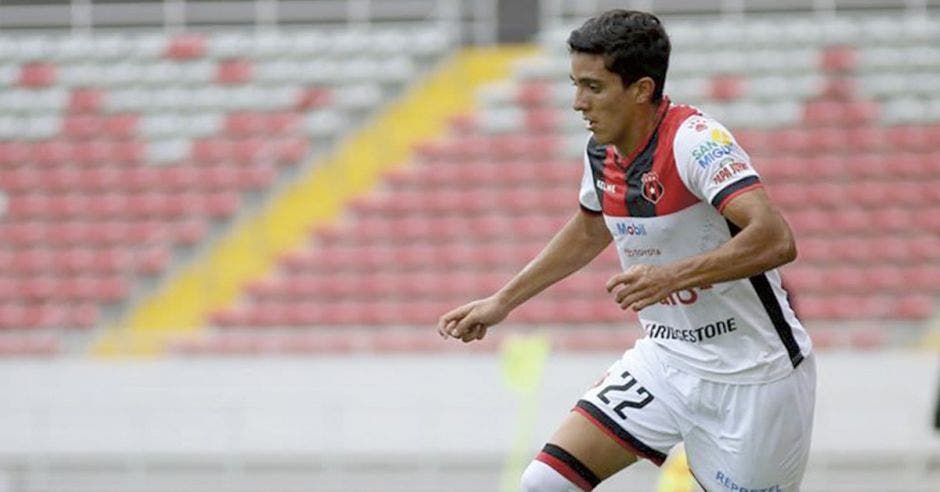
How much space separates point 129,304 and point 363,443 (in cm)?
391

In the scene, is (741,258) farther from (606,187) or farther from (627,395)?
(627,395)

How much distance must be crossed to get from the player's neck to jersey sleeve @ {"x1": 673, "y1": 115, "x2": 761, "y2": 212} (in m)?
0.12

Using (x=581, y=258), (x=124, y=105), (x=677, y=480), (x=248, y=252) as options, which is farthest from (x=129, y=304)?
(x=581, y=258)

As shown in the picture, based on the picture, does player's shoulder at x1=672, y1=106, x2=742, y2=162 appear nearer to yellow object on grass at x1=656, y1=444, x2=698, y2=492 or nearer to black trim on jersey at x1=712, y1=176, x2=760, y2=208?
black trim on jersey at x1=712, y1=176, x2=760, y2=208

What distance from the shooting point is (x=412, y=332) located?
51.0 ft

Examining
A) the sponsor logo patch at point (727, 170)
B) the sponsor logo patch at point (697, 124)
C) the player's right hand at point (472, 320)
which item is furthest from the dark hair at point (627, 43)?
the player's right hand at point (472, 320)

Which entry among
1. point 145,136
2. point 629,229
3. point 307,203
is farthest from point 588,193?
point 145,136

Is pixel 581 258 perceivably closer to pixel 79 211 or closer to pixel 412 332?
pixel 412 332

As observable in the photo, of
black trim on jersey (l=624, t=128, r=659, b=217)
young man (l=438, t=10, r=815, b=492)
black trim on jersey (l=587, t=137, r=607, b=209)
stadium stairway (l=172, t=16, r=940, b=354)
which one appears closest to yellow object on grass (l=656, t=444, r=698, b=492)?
young man (l=438, t=10, r=815, b=492)

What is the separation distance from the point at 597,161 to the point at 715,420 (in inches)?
34.0

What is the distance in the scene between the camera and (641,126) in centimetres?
525

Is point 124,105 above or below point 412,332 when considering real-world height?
above

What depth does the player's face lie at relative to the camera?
518cm

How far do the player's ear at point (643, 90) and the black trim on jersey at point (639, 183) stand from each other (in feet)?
0.34
